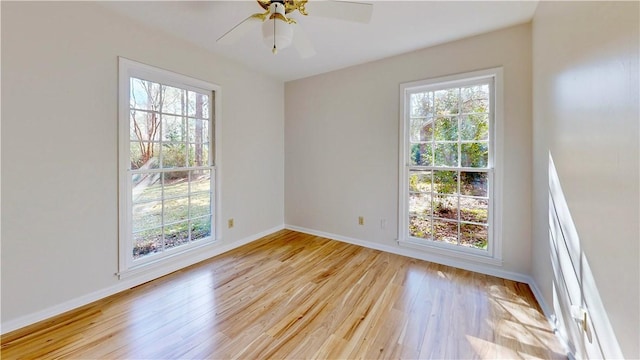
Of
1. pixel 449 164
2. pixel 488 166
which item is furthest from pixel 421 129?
pixel 488 166

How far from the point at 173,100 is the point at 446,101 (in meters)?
2.99

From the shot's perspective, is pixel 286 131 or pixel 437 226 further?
pixel 286 131

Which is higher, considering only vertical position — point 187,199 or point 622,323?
point 187,199

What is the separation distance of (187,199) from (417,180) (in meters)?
2.71

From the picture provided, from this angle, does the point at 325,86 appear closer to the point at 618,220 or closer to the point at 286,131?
the point at 286,131

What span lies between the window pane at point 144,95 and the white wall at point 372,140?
1.91m

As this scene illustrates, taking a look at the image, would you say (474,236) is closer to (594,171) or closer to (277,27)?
(594,171)

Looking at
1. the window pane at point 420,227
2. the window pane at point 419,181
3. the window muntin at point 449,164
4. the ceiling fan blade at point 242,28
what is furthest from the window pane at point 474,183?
the ceiling fan blade at point 242,28

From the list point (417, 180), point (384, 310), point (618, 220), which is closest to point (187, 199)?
point (384, 310)

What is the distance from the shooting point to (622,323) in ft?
3.16

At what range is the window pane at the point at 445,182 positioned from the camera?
2.81m

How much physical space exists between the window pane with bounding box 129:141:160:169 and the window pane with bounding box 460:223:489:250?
3.35 metres

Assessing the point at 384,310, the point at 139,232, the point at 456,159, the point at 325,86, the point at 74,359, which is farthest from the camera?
the point at 325,86

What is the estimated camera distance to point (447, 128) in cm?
281
